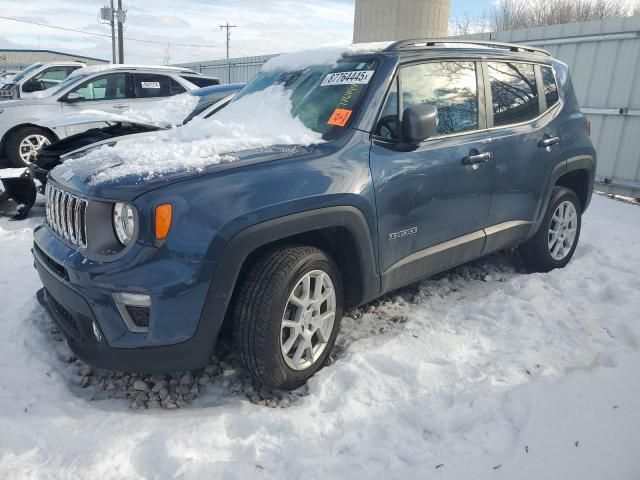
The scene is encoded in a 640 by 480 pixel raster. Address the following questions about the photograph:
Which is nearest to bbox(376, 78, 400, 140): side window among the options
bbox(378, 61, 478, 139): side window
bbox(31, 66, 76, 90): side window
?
bbox(378, 61, 478, 139): side window

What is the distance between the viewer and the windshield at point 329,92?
299cm

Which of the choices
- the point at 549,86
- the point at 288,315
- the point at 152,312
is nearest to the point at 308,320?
the point at 288,315

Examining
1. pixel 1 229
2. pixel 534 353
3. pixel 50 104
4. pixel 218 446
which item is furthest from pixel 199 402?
pixel 50 104

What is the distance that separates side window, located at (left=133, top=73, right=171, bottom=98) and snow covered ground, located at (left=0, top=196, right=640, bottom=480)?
Answer: 5928 millimetres

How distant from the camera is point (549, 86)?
167 inches

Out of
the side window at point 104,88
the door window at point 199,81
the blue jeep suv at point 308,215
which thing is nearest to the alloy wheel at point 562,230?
the blue jeep suv at point 308,215

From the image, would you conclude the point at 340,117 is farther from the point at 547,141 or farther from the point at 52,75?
the point at 52,75

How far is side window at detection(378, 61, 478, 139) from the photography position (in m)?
3.07

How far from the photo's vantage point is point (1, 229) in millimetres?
5320

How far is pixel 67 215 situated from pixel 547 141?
3.41 m

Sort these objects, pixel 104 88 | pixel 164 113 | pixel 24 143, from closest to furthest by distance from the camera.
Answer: pixel 164 113 → pixel 24 143 → pixel 104 88

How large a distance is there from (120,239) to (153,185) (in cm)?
30

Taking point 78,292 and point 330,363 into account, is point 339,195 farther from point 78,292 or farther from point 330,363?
point 78,292

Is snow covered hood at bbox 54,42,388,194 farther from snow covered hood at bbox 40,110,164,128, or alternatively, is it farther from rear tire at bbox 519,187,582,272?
snow covered hood at bbox 40,110,164,128
